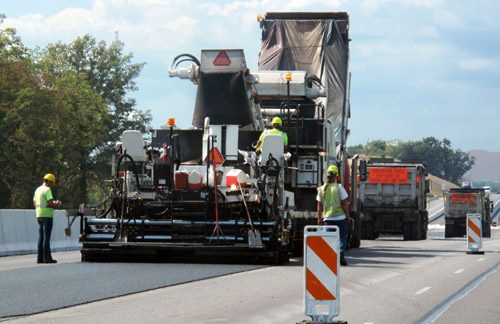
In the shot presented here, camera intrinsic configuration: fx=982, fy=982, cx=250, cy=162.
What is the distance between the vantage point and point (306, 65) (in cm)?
2433

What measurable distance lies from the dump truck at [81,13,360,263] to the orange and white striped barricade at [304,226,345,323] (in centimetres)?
730

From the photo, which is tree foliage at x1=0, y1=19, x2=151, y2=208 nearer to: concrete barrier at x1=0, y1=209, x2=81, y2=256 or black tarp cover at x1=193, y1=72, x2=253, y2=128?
concrete barrier at x1=0, y1=209, x2=81, y2=256

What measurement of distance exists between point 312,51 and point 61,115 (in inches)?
1683

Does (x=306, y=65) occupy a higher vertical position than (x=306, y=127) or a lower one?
higher

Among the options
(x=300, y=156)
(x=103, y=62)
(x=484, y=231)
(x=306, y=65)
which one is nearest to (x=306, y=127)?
(x=300, y=156)

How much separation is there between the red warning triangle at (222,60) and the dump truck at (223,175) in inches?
0.7

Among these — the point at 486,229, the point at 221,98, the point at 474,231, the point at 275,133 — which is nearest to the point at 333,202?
the point at 275,133

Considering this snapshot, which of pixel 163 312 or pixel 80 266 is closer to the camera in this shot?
pixel 163 312

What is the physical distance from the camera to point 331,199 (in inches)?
667

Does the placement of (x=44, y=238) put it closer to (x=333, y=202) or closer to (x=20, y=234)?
(x=20, y=234)

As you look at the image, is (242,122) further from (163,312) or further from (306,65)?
(163,312)

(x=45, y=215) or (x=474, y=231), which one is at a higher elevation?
(x=45, y=215)

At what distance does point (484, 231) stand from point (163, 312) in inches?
1792

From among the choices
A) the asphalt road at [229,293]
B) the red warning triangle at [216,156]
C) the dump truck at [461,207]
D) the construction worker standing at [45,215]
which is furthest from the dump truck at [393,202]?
the construction worker standing at [45,215]
